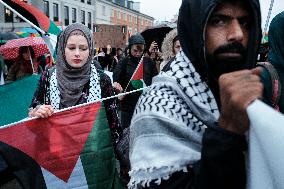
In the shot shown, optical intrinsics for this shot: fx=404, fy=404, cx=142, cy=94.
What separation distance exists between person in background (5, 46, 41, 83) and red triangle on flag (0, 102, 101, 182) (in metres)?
3.76

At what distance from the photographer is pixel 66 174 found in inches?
108

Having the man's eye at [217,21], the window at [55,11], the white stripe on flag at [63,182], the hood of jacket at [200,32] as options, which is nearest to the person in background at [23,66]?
the white stripe on flag at [63,182]

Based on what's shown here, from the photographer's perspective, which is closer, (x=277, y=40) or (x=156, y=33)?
(x=277, y=40)

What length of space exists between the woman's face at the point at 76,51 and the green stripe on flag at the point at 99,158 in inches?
20.2

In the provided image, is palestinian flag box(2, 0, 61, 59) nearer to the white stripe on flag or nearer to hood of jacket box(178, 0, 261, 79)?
the white stripe on flag

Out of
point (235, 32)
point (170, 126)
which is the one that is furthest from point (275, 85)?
point (170, 126)

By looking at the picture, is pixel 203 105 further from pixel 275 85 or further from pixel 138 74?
pixel 138 74

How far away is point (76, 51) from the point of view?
3.21 meters

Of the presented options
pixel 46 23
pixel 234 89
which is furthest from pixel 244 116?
pixel 46 23

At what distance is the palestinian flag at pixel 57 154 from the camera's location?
2730mm

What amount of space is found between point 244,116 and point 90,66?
7.99 feet

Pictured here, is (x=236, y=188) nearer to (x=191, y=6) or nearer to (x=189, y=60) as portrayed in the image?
(x=189, y=60)

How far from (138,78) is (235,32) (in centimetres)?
409

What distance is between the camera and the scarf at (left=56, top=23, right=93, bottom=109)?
125 inches
